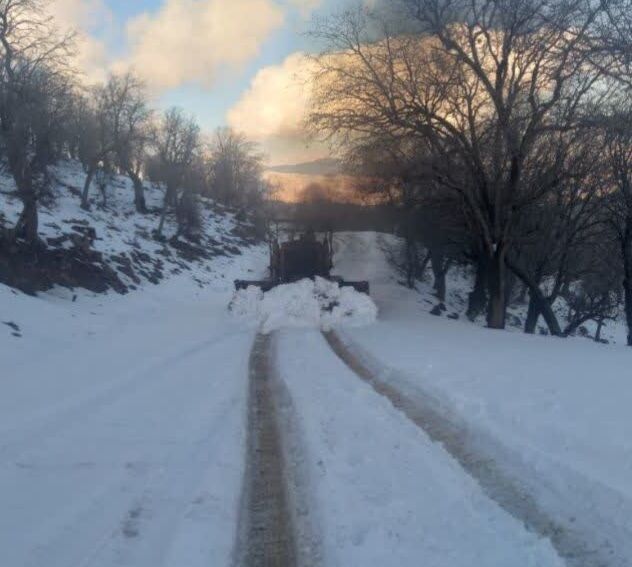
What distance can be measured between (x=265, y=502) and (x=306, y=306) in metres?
14.8

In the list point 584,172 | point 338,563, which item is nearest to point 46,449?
point 338,563

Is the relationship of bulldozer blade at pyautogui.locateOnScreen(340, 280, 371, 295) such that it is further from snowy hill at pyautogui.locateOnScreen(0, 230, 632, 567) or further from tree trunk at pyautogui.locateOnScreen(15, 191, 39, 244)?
tree trunk at pyautogui.locateOnScreen(15, 191, 39, 244)

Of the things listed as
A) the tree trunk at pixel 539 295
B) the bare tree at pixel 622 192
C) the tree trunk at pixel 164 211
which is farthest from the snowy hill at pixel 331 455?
the tree trunk at pixel 164 211

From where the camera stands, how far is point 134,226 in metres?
40.6

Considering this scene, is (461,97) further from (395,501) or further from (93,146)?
(93,146)

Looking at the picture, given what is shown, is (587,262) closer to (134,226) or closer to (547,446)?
(547,446)

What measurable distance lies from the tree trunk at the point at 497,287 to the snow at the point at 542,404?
2.69 meters

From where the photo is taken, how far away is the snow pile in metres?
19.6

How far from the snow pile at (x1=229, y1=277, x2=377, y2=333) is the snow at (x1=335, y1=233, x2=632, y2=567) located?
7.00 feet

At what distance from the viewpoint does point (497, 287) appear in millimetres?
19922

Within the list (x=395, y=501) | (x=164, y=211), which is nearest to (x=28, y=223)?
(x=395, y=501)

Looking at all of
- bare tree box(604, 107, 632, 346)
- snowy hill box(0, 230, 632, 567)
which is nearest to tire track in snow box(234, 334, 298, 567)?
snowy hill box(0, 230, 632, 567)

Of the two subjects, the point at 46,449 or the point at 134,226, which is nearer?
the point at 46,449

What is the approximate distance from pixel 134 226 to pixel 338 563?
3839cm
